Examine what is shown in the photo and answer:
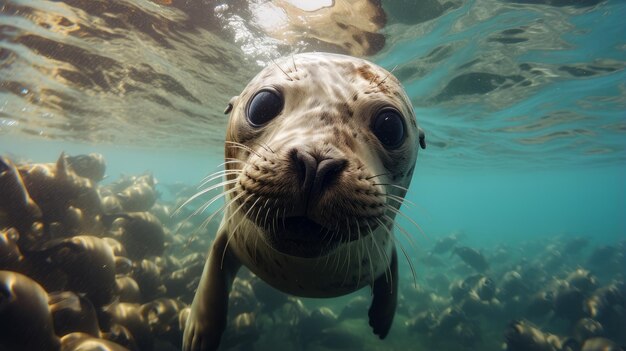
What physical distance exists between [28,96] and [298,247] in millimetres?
15256

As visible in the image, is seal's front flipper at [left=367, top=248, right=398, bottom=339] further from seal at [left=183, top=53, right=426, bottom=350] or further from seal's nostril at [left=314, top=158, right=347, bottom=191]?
seal's nostril at [left=314, top=158, right=347, bottom=191]

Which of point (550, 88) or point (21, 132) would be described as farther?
point (21, 132)

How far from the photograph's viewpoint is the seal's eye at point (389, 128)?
70.9 inches

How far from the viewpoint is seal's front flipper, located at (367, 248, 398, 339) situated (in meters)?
3.09

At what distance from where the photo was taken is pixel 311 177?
1.22 meters

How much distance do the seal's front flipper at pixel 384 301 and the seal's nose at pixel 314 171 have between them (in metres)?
2.02

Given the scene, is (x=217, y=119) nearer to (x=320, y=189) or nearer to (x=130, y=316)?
(x=130, y=316)

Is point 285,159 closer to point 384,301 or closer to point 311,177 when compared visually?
point 311,177

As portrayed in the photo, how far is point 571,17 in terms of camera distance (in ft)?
20.6

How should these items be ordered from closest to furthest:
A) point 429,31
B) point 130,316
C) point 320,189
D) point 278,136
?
point 320,189 → point 278,136 → point 130,316 → point 429,31

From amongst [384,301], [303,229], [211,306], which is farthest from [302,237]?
[384,301]

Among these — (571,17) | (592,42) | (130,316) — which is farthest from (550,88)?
(130,316)

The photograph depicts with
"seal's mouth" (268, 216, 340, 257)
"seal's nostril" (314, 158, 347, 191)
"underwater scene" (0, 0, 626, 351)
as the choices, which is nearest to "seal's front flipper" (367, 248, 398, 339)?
"underwater scene" (0, 0, 626, 351)

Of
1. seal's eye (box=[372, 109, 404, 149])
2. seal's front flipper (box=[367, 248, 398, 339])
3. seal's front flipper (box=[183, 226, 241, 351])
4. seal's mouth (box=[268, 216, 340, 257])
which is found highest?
seal's eye (box=[372, 109, 404, 149])
